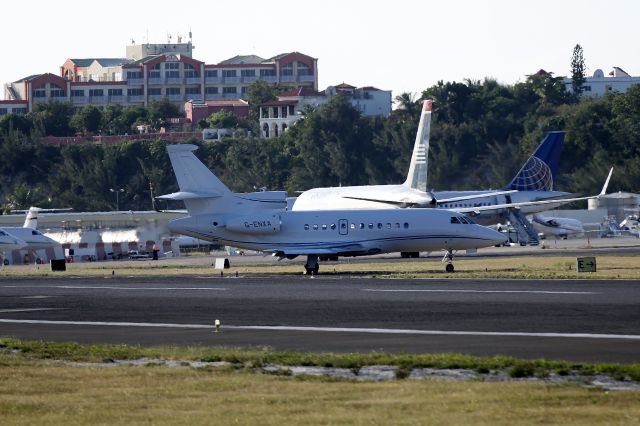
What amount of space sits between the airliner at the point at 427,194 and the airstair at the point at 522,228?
0.54 m

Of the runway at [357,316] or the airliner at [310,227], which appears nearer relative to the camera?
the runway at [357,316]

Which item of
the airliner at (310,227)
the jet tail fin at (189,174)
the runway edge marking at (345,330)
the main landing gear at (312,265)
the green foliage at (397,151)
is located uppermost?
the green foliage at (397,151)

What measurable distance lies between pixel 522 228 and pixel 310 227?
1406 inches

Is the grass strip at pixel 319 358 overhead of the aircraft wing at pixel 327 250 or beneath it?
beneath

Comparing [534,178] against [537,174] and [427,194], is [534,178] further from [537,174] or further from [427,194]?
[427,194]

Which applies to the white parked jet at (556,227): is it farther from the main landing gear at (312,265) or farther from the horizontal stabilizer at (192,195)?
the horizontal stabilizer at (192,195)

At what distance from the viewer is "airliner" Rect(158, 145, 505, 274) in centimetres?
6212

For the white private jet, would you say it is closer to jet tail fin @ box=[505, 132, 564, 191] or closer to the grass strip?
jet tail fin @ box=[505, 132, 564, 191]

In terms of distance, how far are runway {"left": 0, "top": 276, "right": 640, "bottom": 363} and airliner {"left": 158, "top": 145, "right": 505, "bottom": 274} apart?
8.65 metres

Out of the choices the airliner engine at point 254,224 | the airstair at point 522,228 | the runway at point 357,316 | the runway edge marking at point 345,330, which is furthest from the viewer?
the airstair at point 522,228

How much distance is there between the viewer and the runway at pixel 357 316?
27672mm

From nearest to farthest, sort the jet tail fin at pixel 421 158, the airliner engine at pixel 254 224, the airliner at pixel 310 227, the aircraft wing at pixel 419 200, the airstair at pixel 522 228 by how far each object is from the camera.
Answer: the airliner at pixel 310 227 < the airliner engine at pixel 254 224 < the aircraft wing at pixel 419 200 < the jet tail fin at pixel 421 158 < the airstair at pixel 522 228

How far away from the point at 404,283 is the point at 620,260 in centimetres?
1969

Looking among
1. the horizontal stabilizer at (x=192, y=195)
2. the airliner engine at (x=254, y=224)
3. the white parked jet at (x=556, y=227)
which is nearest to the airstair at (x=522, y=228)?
the white parked jet at (x=556, y=227)
